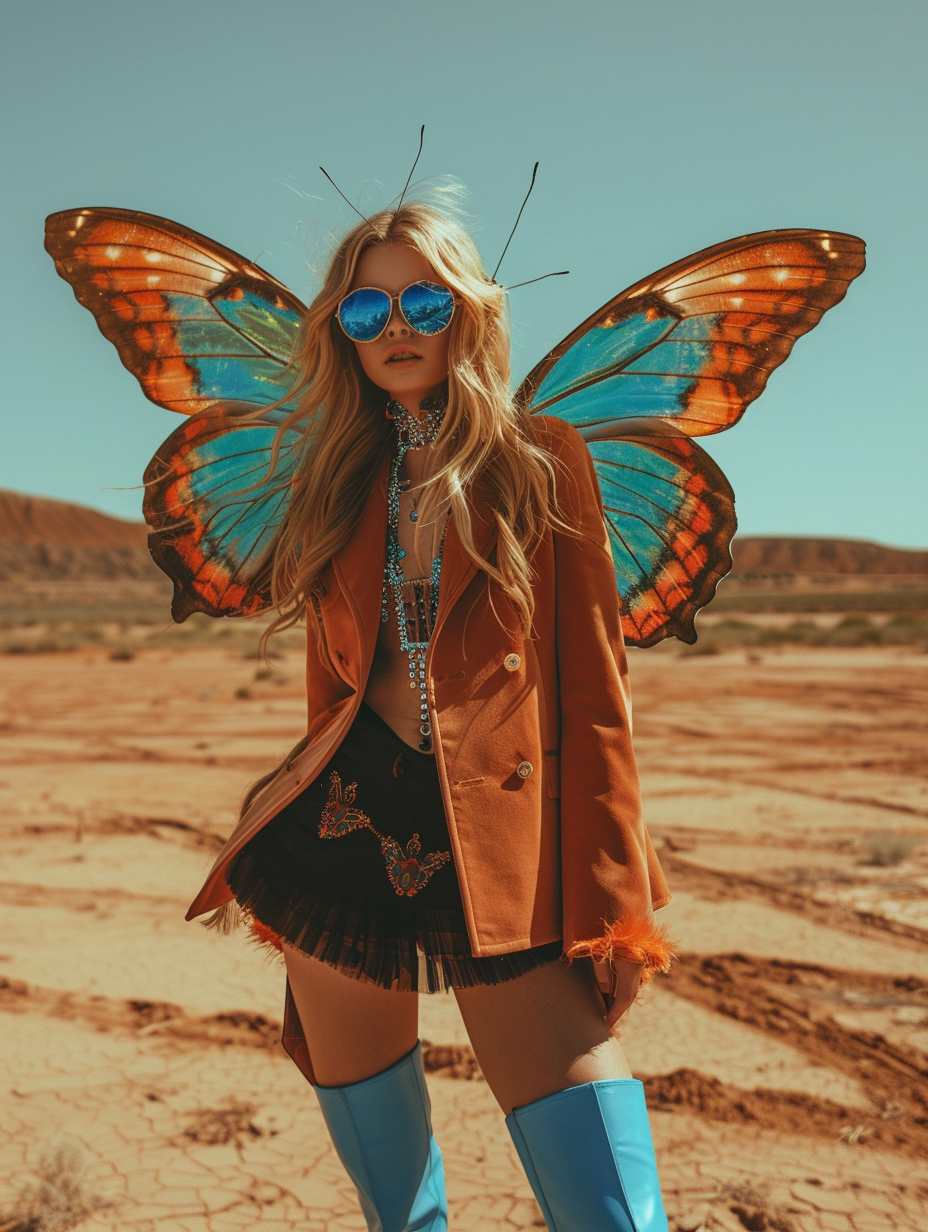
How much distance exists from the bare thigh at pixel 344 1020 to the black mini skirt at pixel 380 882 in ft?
0.19

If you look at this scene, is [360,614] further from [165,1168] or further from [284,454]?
[165,1168]

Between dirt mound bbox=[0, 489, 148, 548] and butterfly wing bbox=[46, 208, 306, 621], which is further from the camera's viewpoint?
dirt mound bbox=[0, 489, 148, 548]

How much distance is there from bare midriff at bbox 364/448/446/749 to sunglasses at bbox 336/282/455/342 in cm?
29

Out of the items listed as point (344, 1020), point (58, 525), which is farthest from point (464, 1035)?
point (58, 525)

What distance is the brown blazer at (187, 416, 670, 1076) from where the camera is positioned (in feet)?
4.94

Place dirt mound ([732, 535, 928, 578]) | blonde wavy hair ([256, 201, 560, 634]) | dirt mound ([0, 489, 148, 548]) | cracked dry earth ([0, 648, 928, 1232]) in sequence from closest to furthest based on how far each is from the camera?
blonde wavy hair ([256, 201, 560, 634]) < cracked dry earth ([0, 648, 928, 1232]) < dirt mound ([0, 489, 148, 548]) < dirt mound ([732, 535, 928, 578])

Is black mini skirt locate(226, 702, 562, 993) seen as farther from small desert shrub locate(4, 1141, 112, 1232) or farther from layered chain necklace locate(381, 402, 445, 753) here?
small desert shrub locate(4, 1141, 112, 1232)

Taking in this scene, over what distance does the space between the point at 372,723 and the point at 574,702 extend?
36 cm

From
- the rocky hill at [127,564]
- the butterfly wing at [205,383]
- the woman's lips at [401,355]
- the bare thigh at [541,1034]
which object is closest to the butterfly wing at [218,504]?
the butterfly wing at [205,383]

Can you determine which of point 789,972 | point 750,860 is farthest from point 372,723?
point 750,860

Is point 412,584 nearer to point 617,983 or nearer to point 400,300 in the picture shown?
point 400,300

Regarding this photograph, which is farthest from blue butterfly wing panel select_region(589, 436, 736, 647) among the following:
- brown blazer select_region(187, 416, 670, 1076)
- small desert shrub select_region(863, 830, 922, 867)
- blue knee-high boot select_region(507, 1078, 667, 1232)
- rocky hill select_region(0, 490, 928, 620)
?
rocky hill select_region(0, 490, 928, 620)

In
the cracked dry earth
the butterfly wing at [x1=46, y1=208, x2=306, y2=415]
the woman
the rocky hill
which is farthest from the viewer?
the rocky hill

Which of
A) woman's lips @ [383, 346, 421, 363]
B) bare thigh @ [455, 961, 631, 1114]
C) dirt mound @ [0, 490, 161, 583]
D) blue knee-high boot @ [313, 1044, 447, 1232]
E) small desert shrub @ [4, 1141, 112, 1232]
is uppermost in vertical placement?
woman's lips @ [383, 346, 421, 363]
